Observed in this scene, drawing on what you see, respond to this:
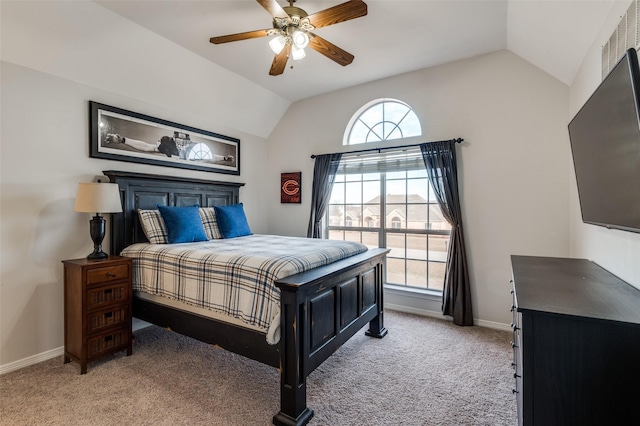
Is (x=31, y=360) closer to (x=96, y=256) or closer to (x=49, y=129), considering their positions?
(x=96, y=256)

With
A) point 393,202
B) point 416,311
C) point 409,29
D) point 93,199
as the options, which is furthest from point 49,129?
point 416,311

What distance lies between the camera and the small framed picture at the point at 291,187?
4559 mm

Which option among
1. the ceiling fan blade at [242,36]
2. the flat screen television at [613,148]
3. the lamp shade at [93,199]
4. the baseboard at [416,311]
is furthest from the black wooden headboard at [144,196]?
the flat screen television at [613,148]

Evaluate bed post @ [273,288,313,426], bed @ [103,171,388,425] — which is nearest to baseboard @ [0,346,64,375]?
bed @ [103,171,388,425]

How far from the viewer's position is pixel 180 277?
2.42 m

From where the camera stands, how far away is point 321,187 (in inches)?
168

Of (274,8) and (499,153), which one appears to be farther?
(499,153)

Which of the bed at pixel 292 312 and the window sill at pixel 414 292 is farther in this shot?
the window sill at pixel 414 292

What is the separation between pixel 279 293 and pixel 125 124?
255cm

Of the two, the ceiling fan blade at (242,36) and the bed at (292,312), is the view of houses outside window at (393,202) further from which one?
the ceiling fan blade at (242,36)

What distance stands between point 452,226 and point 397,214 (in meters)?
0.73

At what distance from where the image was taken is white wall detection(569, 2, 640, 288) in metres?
1.56

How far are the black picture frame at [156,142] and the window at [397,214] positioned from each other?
5.37 ft

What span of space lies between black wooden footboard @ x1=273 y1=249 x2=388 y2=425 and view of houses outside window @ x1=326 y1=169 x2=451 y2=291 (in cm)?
133
